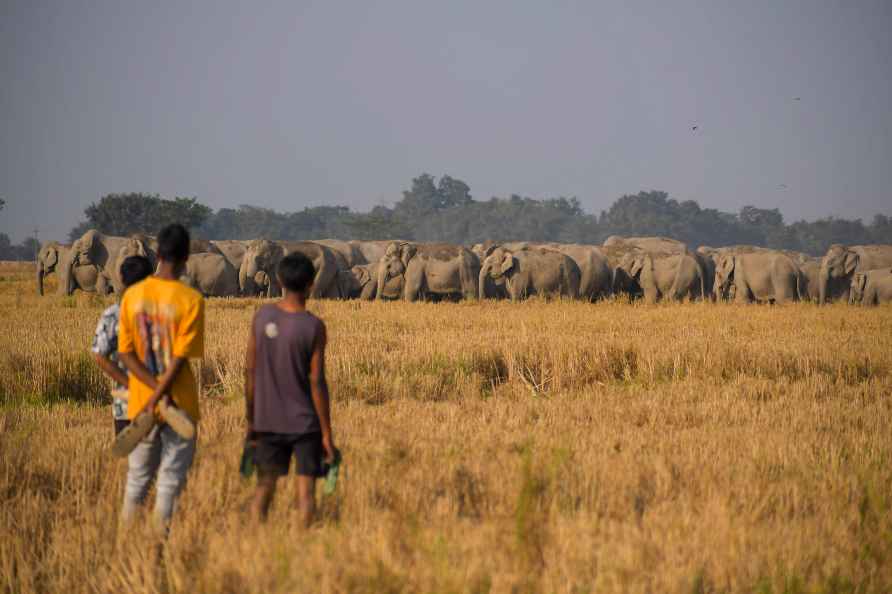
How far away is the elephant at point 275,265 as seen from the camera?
27672mm

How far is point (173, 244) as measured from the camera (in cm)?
462

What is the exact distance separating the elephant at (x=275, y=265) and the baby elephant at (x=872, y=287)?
15985 millimetres

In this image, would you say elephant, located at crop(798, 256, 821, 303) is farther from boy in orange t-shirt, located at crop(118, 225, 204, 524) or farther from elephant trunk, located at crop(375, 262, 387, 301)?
boy in orange t-shirt, located at crop(118, 225, 204, 524)

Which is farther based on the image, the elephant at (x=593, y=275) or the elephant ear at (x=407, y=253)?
the elephant at (x=593, y=275)

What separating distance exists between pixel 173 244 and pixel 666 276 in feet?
85.1

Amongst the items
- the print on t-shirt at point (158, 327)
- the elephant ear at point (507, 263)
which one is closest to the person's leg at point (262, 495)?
the print on t-shirt at point (158, 327)

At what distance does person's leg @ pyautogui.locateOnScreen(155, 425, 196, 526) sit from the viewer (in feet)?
14.8

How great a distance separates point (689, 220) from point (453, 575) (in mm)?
146073

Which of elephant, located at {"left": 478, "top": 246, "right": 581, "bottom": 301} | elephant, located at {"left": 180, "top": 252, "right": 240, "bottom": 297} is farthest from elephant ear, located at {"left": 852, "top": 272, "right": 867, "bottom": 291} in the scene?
elephant, located at {"left": 180, "top": 252, "right": 240, "bottom": 297}

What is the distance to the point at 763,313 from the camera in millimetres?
18797

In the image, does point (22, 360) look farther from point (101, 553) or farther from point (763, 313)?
point (763, 313)

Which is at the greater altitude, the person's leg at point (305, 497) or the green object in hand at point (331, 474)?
the green object in hand at point (331, 474)

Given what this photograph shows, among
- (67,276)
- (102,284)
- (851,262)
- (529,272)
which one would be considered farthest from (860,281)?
(67,276)

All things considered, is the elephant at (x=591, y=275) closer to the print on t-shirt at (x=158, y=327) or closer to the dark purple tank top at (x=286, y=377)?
the dark purple tank top at (x=286, y=377)
